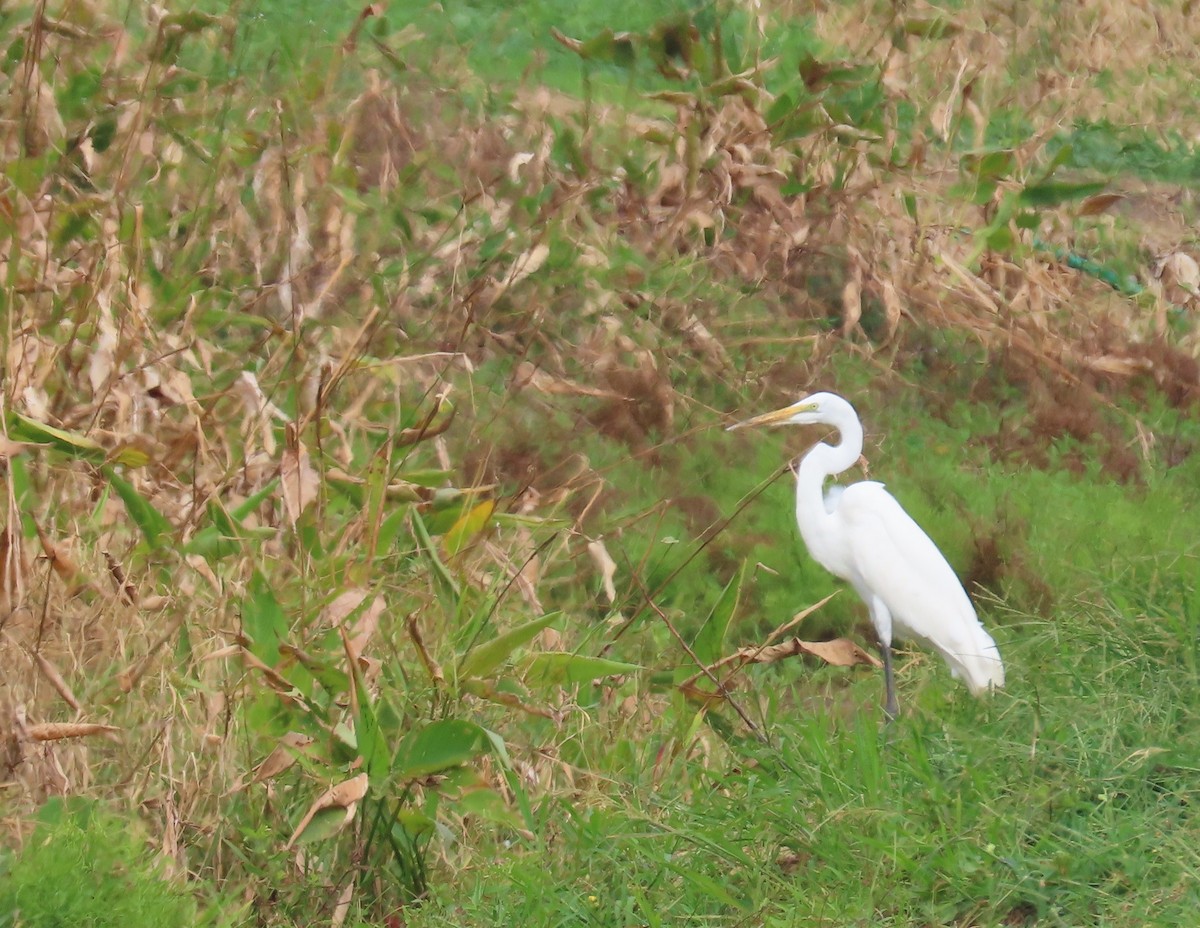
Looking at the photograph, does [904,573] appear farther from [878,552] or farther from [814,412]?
[814,412]

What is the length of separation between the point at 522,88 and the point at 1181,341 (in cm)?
290

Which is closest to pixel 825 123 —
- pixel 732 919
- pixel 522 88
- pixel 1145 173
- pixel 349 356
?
pixel 522 88

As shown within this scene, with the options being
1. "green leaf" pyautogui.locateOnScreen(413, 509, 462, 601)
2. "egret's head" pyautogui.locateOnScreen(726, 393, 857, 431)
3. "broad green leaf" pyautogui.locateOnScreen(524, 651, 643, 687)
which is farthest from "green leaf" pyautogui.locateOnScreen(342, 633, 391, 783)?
"egret's head" pyautogui.locateOnScreen(726, 393, 857, 431)

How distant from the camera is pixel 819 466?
5.00 metres

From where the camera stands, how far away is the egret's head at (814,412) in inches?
195

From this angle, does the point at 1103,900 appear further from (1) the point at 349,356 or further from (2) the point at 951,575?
(2) the point at 951,575

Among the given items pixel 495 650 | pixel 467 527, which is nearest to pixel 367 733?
pixel 495 650

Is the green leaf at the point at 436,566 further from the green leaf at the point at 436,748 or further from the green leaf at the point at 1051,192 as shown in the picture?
the green leaf at the point at 1051,192

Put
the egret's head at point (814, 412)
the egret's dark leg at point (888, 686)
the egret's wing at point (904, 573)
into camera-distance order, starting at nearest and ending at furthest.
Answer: the egret's dark leg at point (888, 686) < the egret's wing at point (904, 573) < the egret's head at point (814, 412)

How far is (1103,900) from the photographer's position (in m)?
2.72

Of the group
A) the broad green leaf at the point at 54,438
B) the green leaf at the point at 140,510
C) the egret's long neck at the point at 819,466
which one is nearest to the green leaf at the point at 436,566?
the green leaf at the point at 140,510

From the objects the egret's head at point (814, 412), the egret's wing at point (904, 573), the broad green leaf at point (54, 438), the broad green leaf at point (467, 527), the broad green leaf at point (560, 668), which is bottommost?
the egret's wing at point (904, 573)

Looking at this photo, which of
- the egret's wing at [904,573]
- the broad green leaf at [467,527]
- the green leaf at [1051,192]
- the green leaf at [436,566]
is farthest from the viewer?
the green leaf at [1051,192]

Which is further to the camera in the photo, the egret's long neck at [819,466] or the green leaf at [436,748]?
the egret's long neck at [819,466]
